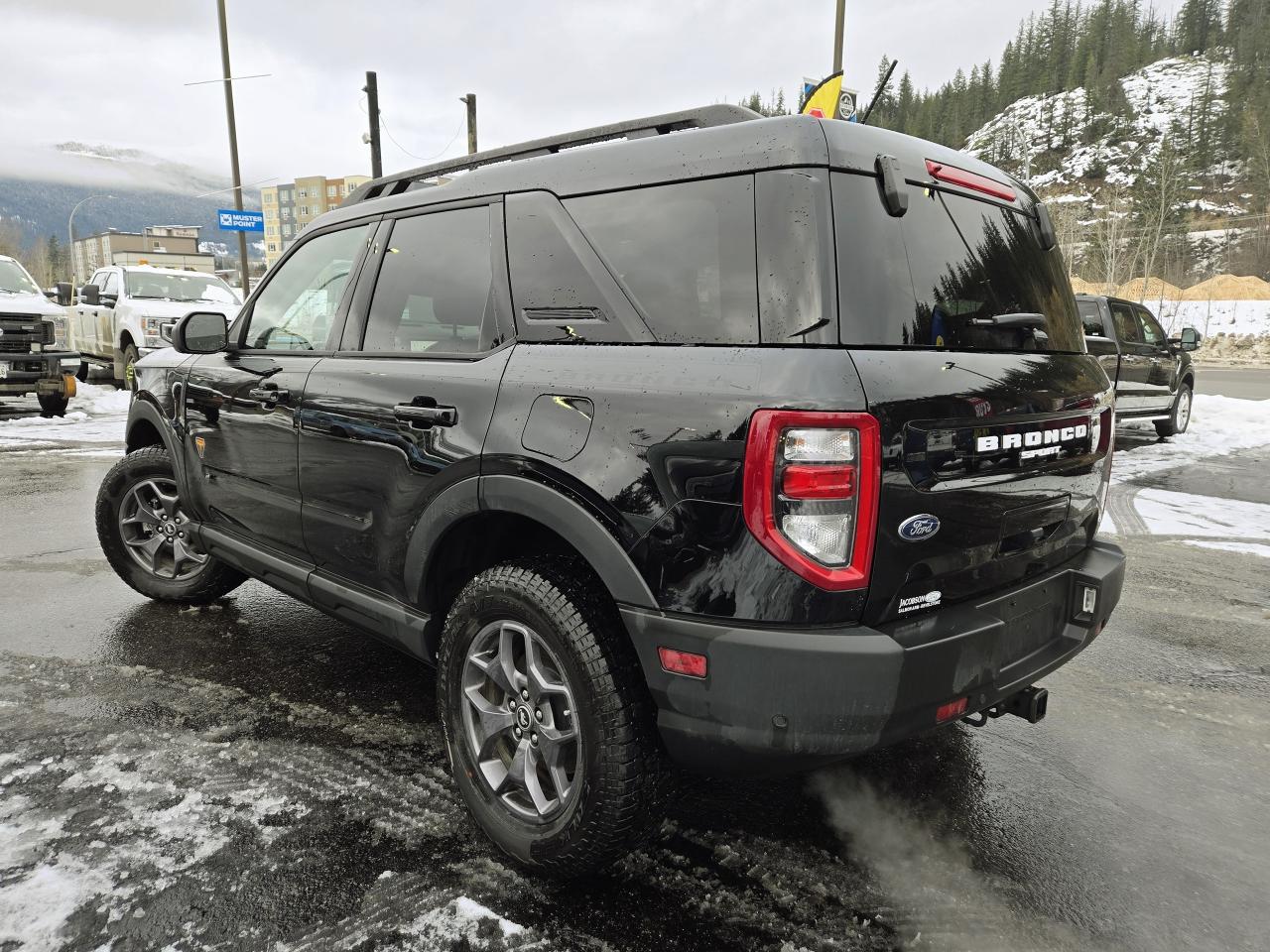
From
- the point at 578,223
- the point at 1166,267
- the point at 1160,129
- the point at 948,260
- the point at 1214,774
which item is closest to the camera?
the point at 948,260

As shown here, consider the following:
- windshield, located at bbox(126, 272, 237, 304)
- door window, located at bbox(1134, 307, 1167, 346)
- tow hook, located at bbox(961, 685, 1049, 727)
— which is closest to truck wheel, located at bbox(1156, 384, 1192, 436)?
door window, located at bbox(1134, 307, 1167, 346)

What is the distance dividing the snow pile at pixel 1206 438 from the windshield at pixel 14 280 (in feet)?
46.8

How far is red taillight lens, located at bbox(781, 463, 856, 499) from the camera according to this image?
1765 mm

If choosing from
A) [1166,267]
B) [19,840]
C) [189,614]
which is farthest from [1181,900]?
[1166,267]

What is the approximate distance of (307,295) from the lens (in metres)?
3.36

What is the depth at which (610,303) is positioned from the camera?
2193 millimetres

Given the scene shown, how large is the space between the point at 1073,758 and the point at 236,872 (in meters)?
2.69

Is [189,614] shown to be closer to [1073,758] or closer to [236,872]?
[236,872]

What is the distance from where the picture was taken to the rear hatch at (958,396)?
1840 millimetres

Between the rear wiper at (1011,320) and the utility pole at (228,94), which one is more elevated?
the utility pole at (228,94)

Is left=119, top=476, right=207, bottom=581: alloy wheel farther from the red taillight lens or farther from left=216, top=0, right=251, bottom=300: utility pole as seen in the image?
left=216, top=0, right=251, bottom=300: utility pole

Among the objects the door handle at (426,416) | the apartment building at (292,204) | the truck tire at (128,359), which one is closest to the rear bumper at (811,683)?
the door handle at (426,416)

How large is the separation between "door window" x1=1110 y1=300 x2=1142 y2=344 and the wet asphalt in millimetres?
7748

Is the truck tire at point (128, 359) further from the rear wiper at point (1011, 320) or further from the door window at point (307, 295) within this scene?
the rear wiper at point (1011, 320)
